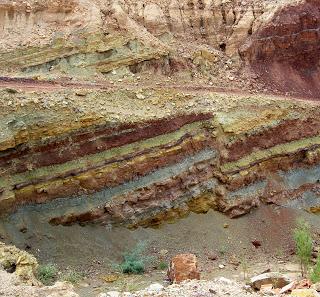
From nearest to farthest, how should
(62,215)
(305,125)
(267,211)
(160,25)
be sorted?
(62,215) → (267,211) → (305,125) → (160,25)

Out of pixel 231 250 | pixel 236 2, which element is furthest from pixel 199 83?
pixel 231 250

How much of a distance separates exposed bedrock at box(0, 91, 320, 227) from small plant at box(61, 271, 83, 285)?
92.7 inches

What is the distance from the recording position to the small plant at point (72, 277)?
18.1 meters

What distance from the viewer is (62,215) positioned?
810 inches

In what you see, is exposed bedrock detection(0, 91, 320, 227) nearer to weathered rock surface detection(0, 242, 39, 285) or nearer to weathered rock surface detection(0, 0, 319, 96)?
weathered rock surface detection(0, 0, 319, 96)

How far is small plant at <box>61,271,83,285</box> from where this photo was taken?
18080 mm

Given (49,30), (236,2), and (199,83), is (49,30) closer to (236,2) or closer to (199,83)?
(199,83)

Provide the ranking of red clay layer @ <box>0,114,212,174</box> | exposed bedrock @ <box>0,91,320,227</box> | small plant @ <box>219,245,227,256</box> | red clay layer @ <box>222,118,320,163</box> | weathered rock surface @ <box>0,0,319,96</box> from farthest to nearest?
weathered rock surface @ <box>0,0,319,96</box> → red clay layer @ <box>222,118,320,163</box> → small plant @ <box>219,245,227,256</box> → exposed bedrock @ <box>0,91,320,227</box> → red clay layer @ <box>0,114,212,174</box>

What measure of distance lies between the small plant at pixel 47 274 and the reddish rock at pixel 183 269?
12.4 ft

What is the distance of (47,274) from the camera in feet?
58.7

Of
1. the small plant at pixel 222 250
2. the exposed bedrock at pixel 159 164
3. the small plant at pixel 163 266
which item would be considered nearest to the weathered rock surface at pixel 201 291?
the small plant at pixel 163 266

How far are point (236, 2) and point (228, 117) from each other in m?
8.28

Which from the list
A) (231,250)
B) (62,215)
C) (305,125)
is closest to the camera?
(62,215)

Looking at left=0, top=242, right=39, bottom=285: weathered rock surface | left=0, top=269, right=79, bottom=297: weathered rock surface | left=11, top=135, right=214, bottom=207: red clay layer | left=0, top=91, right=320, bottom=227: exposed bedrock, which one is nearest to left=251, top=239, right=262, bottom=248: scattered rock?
left=0, top=91, right=320, bottom=227: exposed bedrock
